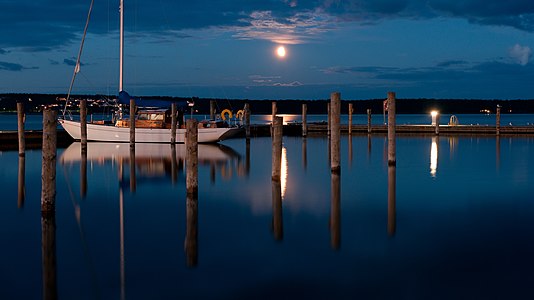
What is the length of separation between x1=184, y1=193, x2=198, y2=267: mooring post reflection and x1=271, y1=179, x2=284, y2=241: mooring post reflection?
6.81 ft

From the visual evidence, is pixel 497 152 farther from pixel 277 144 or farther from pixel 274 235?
pixel 274 235

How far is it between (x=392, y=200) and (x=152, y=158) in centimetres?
1839

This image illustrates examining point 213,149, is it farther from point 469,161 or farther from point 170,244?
point 170,244

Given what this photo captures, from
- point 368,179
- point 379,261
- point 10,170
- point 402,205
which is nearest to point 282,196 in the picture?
point 402,205

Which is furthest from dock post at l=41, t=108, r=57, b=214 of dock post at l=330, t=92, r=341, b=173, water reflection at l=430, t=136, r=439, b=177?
water reflection at l=430, t=136, r=439, b=177

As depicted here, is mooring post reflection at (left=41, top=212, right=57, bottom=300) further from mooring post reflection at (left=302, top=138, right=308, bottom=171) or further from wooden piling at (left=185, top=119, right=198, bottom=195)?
mooring post reflection at (left=302, top=138, right=308, bottom=171)

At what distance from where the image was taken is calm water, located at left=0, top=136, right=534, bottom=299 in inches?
476

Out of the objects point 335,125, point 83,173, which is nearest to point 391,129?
point 335,125

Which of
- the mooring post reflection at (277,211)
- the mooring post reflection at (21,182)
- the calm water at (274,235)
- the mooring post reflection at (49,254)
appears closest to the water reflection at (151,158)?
the calm water at (274,235)

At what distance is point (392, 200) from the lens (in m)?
22.8

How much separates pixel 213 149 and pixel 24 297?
112 feet

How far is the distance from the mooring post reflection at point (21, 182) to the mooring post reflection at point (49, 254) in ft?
12.0

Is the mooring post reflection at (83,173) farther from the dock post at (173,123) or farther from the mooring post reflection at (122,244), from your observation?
the dock post at (173,123)

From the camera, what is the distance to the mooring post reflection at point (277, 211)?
16703mm
